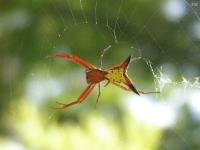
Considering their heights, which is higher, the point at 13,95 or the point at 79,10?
the point at 79,10

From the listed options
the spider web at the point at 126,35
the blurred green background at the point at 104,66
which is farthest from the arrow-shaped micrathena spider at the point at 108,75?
the spider web at the point at 126,35

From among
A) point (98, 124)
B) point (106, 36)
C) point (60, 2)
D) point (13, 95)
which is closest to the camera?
point (98, 124)

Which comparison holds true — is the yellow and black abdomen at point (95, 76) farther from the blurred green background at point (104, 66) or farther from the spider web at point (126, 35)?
the spider web at point (126, 35)

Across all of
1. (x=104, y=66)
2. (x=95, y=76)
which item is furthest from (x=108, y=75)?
(x=104, y=66)

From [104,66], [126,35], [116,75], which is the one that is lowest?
[116,75]

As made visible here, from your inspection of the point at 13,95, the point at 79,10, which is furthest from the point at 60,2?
the point at 13,95

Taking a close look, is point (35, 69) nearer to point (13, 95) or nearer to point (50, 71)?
point (50, 71)

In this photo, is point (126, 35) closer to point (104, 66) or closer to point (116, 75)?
point (104, 66)

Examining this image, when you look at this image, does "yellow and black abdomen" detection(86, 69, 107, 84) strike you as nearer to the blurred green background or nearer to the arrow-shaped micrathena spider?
the arrow-shaped micrathena spider
